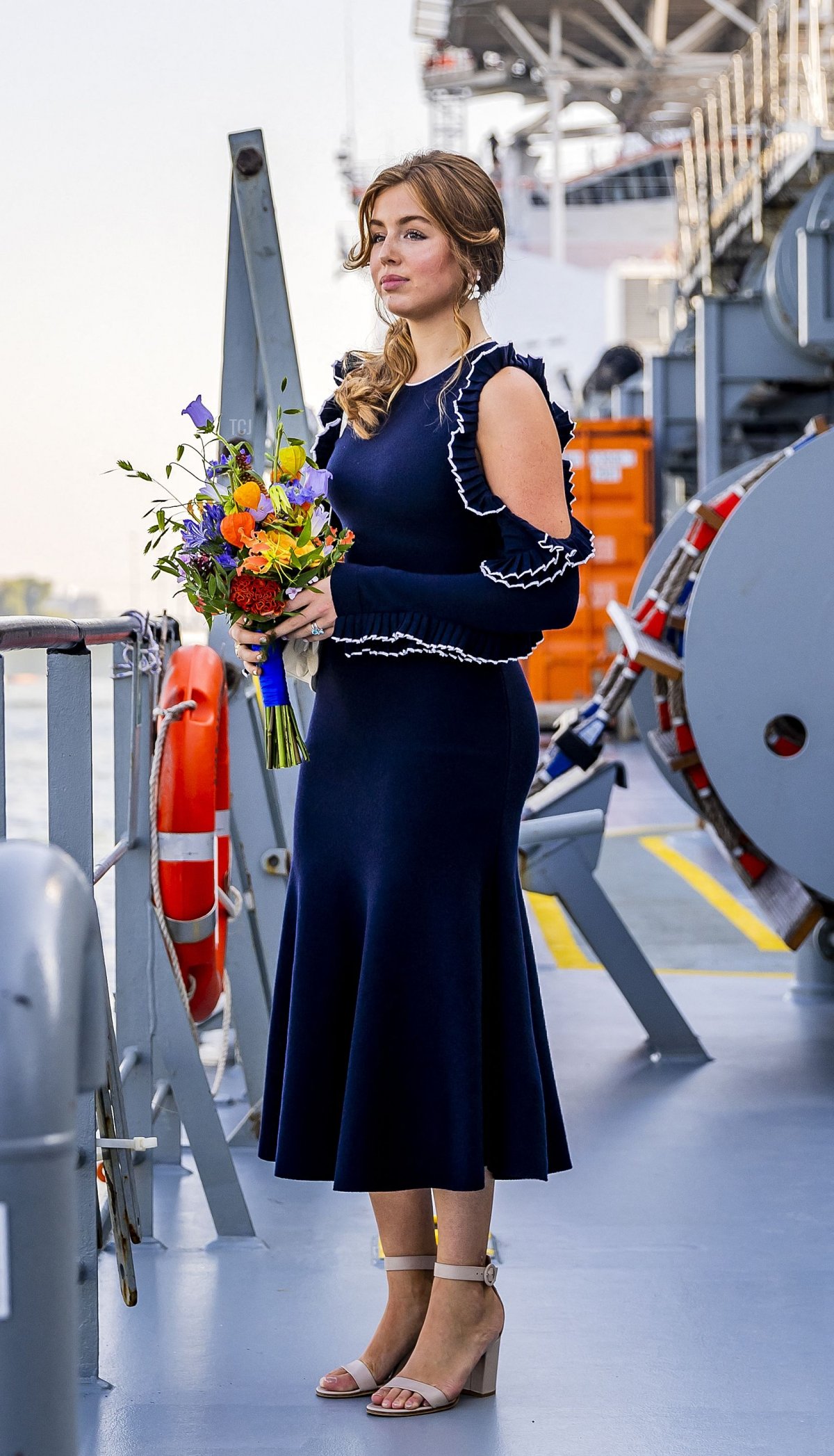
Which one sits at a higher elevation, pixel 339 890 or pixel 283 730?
pixel 283 730

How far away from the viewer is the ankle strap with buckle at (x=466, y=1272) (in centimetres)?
234

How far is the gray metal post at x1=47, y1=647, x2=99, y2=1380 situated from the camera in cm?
239

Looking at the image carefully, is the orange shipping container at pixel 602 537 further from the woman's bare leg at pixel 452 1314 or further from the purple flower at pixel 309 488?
the purple flower at pixel 309 488

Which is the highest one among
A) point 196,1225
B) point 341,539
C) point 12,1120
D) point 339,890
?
point 341,539

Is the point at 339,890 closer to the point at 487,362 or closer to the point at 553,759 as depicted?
the point at 487,362

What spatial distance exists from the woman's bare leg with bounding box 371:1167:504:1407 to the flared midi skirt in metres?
0.09

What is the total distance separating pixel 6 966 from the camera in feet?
3.45

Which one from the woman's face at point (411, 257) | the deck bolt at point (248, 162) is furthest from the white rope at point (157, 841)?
the deck bolt at point (248, 162)

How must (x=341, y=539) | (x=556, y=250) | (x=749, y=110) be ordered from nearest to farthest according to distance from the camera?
(x=341, y=539), (x=749, y=110), (x=556, y=250)

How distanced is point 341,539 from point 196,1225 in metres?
1.70

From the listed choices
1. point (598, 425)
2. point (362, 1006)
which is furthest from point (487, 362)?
point (598, 425)

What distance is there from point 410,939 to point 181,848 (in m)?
0.86

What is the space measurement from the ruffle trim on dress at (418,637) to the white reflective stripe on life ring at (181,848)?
857 mm

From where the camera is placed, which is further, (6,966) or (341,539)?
(341,539)
